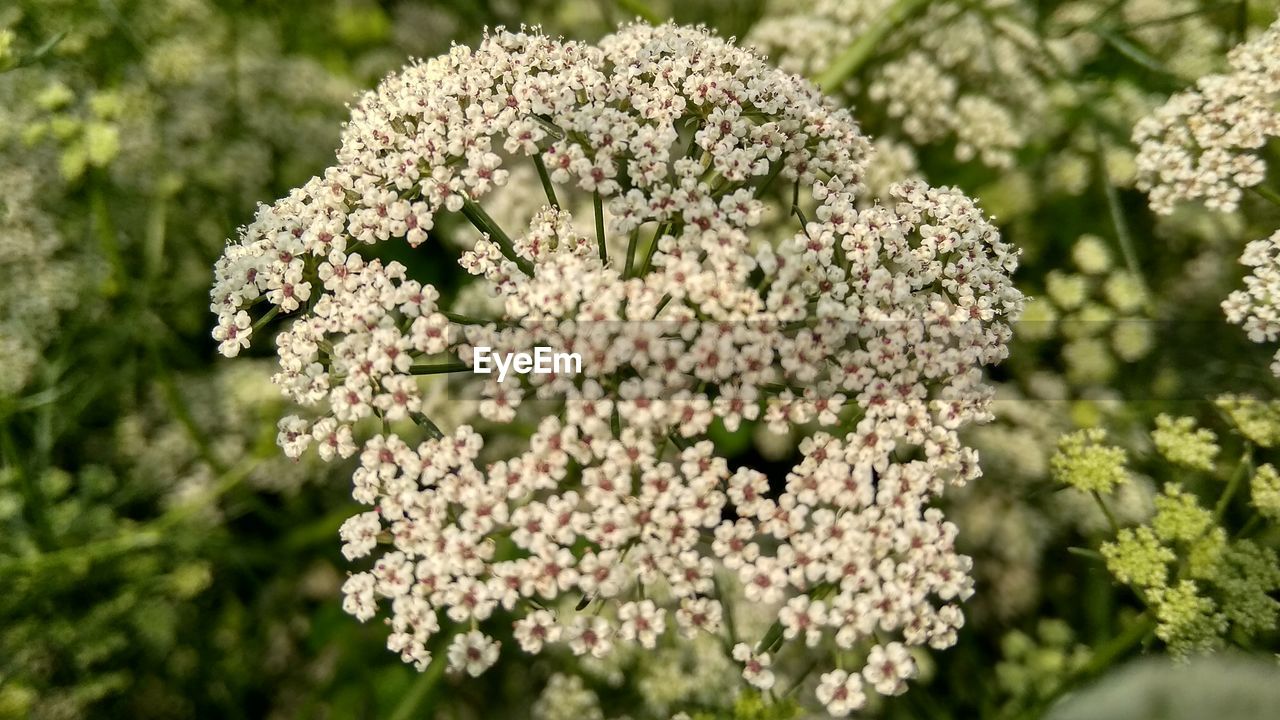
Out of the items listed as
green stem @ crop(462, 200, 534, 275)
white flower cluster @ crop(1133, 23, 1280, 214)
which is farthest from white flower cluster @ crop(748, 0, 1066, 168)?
green stem @ crop(462, 200, 534, 275)

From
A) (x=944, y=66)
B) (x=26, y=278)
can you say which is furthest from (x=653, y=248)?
(x=26, y=278)

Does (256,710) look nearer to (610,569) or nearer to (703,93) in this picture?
(610,569)

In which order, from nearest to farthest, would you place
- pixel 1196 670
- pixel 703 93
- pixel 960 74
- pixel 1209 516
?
pixel 1196 670 → pixel 703 93 → pixel 1209 516 → pixel 960 74

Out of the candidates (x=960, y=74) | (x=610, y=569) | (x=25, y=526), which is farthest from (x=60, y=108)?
(x=960, y=74)

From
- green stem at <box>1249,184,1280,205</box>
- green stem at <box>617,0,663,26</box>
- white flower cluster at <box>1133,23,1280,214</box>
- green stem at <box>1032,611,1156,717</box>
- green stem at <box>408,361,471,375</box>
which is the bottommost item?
green stem at <box>1032,611,1156,717</box>

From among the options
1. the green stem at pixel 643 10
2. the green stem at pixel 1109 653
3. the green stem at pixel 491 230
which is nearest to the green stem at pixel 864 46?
the green stem at pixel 643 10

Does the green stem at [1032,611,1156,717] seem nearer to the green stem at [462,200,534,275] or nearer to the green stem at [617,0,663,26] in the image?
the green stem at [462,200,534,275]

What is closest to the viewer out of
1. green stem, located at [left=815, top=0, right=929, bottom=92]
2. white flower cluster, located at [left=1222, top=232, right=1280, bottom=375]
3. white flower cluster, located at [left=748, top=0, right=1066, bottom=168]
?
white flower cluster, located at [left=1222, top=232, right=1280, bottom=375]
